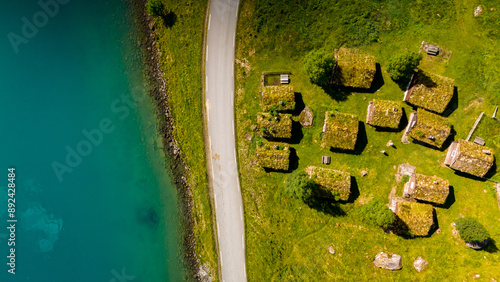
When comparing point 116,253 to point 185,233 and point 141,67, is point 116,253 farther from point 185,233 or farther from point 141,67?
point 141,67

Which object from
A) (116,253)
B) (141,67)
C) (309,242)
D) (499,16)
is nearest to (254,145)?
(309,242)

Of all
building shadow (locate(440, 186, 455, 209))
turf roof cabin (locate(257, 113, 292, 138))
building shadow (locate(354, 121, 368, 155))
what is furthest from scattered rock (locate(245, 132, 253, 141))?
building shadow (locate(440, 186, 455, 209))

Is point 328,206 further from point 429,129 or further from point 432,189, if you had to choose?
point 429,129

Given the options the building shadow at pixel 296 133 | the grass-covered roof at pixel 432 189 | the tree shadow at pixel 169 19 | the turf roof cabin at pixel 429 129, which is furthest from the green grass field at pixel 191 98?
the turf roof cabin at pixel 429 129

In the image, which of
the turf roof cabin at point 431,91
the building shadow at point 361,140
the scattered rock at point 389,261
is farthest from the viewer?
the building shadow at point 361,140

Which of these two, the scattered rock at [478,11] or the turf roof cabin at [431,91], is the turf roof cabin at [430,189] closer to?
the turf roof cabin at [431,91]

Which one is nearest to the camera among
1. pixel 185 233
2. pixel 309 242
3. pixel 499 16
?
pixel 499 16

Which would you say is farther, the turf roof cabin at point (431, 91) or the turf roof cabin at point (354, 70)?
the turf roof cabin at point (354, 70)
